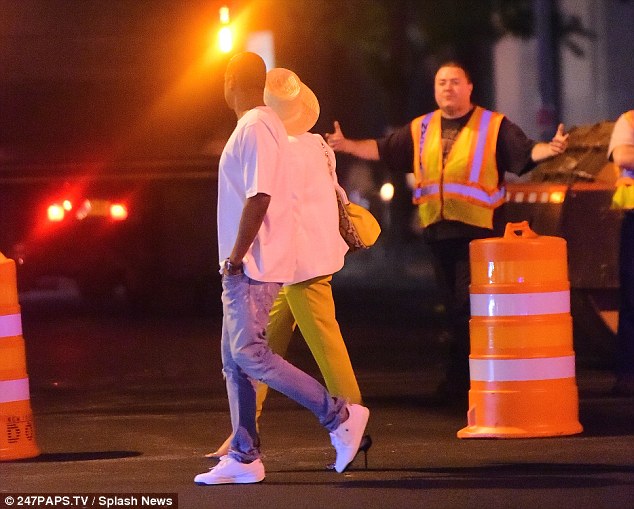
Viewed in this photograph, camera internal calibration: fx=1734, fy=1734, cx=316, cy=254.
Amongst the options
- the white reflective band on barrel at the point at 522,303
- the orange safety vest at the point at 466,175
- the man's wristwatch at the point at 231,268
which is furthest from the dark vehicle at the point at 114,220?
the man's wristwatch at the point at 231,268

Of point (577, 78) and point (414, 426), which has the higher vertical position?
point (577, 78)

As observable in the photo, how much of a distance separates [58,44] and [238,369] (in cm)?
864

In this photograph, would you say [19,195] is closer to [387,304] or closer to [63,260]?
[63,260]

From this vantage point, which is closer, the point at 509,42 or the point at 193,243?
the point at 193,243

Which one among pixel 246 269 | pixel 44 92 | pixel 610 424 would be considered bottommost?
pixel 610 424

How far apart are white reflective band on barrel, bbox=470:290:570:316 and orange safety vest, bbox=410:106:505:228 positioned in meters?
1.13

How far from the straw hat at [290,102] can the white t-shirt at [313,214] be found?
0.06 meters

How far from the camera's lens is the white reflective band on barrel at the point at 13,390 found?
818 cm

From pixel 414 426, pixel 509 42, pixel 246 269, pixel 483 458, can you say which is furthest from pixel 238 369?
pixel 509 42

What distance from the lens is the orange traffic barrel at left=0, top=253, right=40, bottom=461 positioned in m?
8.12

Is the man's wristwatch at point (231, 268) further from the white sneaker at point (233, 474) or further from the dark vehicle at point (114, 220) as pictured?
the dark vehicle at point (114, 220)

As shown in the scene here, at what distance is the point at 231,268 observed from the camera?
703 cm

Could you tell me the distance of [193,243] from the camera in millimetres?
16016

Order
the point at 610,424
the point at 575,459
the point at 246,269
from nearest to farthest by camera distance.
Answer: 1. the point at 246,269
2. the point at 575,459
3. the point at 610,424
